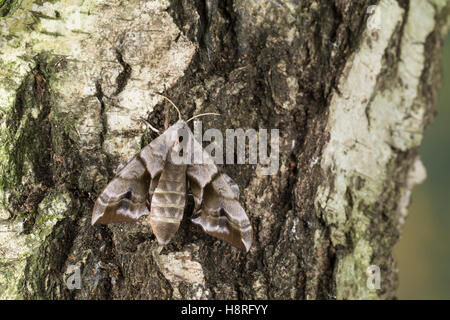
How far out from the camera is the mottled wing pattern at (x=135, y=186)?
5.92 ft

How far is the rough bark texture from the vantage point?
1.74m

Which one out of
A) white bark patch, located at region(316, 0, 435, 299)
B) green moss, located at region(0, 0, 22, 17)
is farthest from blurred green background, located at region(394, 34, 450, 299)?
green moss, located at region(0, 0, 22, 17)

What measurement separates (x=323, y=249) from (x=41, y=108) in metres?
1.40

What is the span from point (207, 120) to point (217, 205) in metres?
0.40

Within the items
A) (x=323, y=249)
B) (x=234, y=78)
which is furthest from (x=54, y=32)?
(x=323, y=249)

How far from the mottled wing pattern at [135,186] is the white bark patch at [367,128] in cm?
73

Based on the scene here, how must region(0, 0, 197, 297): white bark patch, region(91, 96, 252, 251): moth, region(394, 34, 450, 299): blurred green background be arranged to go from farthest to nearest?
region(394, 34, 450, 299): blurred green background → region(91, 96, 252, 251): moth → region(0, 0, 197, 297): white bark patch

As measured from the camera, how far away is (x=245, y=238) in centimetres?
188

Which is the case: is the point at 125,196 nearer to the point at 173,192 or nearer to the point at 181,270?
the point at 173,192

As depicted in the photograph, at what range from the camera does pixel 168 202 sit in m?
1.89

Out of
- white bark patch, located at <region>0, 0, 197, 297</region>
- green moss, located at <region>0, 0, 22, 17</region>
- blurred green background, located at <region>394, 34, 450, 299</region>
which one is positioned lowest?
blurred green background, located at <region>394, 34, 450, 299</region>

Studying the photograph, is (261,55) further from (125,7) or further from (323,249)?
(323,249)

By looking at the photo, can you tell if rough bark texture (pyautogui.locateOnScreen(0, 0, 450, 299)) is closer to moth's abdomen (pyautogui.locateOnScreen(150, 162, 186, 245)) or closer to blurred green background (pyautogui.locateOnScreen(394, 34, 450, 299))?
moth's abdomen (pyautogui.locateOnScreen(150, 162, 186, 245))

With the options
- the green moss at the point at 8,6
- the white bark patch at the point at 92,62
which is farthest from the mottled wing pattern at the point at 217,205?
the green moss at the point at 8,6
